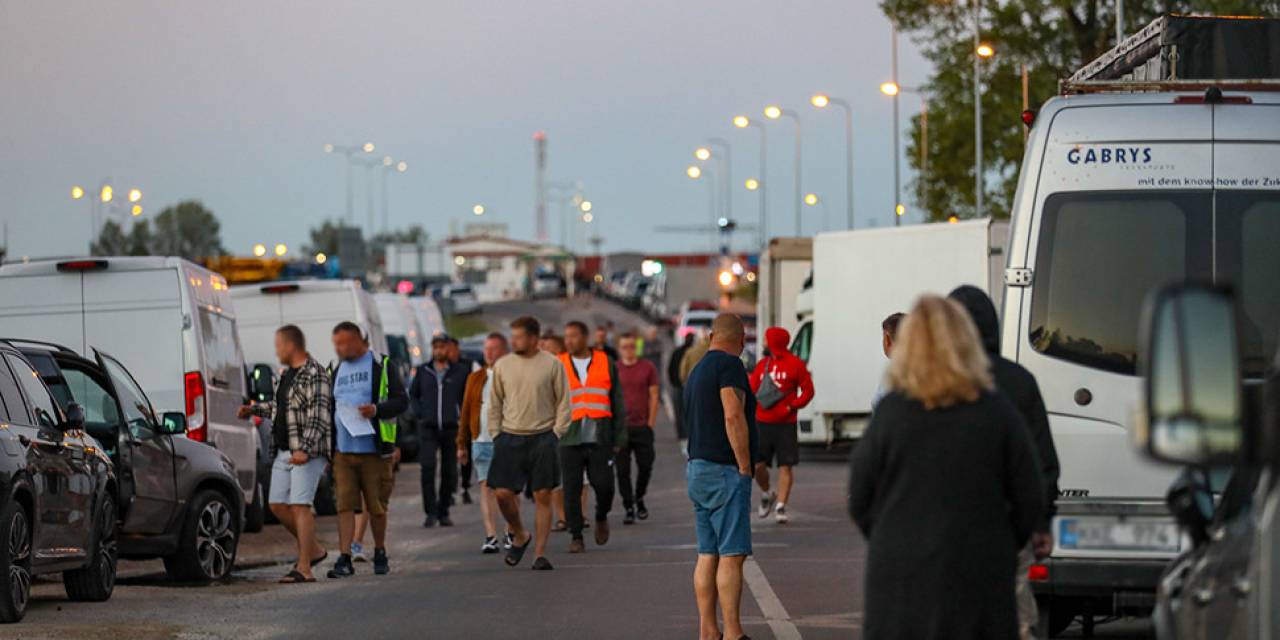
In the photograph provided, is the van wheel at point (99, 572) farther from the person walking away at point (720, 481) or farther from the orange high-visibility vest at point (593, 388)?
the orange high-visibility vest at point (593, 388)

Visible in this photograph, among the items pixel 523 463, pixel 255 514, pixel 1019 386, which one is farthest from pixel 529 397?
pixel 1019 386

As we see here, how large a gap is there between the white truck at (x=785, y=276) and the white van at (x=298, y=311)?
9.04 metres

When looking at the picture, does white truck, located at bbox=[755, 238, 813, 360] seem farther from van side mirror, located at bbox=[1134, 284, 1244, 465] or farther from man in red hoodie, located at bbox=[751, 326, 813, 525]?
van side mirror, located at bbox=[1134, 284, 1244, 465]

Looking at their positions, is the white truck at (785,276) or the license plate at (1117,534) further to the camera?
the white truck at (785,276)

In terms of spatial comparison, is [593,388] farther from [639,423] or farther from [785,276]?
[785,276]

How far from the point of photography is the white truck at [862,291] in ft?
88.3

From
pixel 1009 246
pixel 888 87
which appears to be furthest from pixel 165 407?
pixel 888 87

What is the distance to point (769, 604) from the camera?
513 inches

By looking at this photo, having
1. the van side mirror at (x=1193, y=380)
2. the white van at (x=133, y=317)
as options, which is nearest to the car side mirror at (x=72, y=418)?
the white van at (x=133, y=317)

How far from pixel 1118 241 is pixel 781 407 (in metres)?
9.71

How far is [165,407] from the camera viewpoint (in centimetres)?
1700

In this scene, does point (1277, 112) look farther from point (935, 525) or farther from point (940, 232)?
point (940, 232)

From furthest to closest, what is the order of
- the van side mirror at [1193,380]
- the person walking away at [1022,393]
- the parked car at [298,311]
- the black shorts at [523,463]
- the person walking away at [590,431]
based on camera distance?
the parked car at [298,311] < the person walking away at [590,431] < the black shorts at [523,463] < the person walking away at [1022,393] < the van side mirror at [1193,380]

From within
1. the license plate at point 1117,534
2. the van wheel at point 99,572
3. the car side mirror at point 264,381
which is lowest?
the van wheel at point 99,572
